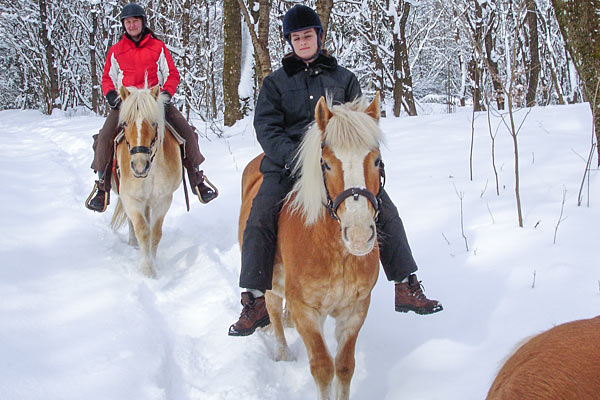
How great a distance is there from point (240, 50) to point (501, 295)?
9.57 meters

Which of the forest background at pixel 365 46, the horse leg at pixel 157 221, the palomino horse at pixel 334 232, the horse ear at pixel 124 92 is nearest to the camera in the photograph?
the palomino horse at pixel 334 232

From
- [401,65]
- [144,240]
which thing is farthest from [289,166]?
[401,65]

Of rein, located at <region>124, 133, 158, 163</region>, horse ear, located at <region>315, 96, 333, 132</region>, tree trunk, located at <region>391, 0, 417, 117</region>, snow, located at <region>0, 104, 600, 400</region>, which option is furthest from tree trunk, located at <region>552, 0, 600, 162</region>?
tree trunk, located at <region>391, 0, 417, 117</region>

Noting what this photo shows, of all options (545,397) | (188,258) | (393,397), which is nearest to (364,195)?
(545,397)

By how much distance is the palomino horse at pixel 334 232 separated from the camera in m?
2.22

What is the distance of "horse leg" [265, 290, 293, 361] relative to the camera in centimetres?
335

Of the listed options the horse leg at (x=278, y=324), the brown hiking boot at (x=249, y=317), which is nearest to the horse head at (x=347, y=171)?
the brown hiking boot at (x=249, y=317)

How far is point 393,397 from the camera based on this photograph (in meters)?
2.73

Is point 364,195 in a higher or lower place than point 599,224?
higher

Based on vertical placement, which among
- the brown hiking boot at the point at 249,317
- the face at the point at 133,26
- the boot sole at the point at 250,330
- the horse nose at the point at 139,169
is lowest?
the boot sole at the point at 250,330

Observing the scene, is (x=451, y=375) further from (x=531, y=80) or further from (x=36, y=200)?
(x=531, y=80)

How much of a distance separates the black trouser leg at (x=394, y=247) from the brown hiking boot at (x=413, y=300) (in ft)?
0.20

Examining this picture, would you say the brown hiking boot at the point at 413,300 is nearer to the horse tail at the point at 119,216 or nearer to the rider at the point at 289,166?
the rider at the point at 289,166

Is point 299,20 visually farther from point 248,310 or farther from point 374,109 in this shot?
point 248,310
